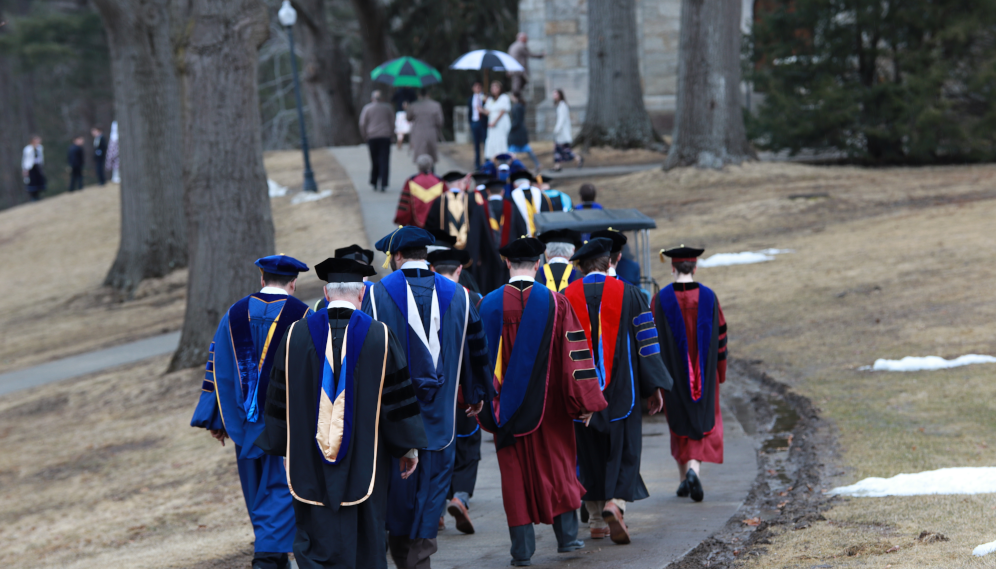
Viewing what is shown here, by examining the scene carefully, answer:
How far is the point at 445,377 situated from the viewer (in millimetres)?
5711

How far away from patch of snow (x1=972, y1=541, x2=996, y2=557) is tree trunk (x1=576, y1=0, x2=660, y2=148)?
20.4 meters

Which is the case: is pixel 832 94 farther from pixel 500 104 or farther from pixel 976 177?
pixel 500 104

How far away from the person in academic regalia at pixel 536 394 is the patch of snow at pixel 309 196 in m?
17.0

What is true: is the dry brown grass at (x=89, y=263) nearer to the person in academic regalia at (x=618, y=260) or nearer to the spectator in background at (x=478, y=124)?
the spectator in background at (x=478, y=124)

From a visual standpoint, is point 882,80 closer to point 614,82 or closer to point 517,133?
point 614,82

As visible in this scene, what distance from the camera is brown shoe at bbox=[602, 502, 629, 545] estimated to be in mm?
6055

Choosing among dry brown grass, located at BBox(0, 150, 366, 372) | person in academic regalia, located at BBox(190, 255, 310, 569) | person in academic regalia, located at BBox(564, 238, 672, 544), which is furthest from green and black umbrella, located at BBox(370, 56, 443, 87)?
person in academic regalia, located at BBox(190, 255, 310, 569)

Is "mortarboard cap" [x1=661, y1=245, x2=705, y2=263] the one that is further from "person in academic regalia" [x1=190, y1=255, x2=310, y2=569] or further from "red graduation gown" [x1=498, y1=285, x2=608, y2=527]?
"person in academic regalia" [x1=190, y1=255, x2=310, y2=569]

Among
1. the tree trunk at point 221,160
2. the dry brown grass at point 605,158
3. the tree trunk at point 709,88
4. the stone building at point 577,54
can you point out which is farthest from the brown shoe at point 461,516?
the stone building at point 577,54

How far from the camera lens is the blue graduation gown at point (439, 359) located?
5.60 m

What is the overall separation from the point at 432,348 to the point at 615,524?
5.11 ft

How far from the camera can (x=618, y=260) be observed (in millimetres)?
7531

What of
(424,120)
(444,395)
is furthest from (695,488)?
(424,120)

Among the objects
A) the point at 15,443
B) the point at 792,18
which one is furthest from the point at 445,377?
the point at 792,18
